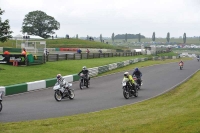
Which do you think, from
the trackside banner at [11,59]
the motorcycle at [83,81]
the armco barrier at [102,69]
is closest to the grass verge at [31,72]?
the trackside banner at [11,59]

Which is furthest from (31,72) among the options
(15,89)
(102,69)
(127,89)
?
(127,89)

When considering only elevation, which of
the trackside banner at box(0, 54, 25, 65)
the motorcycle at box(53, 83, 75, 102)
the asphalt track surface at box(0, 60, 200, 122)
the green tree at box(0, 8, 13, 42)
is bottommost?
the asphalt track surface at box(0, 60, 200, 122)

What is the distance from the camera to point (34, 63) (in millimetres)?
38344

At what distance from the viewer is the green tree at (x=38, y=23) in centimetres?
11894

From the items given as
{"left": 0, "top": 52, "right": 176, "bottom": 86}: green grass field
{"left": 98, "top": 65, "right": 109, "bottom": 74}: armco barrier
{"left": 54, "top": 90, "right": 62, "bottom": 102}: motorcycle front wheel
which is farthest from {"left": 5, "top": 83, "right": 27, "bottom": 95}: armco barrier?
{"left": 98, "top": 65, "right": 109, "bottom": 74}: armco barrier

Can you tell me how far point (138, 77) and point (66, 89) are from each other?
705 cm

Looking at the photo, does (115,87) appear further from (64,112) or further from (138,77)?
(64,112)

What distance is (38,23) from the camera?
120500mm

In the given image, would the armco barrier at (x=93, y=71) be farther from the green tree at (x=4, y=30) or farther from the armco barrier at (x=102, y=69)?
the green tree at (x=4, y=30)

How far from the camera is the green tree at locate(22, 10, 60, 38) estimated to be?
118938 millimetres

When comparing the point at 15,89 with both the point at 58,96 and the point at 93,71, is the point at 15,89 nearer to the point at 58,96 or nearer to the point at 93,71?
the point at 58,96

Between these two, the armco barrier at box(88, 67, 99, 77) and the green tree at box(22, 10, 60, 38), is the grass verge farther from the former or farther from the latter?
the green tree at box(22, 10, 60, 38)

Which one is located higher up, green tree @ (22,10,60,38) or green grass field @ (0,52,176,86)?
green tree @ (22,10,60,38)

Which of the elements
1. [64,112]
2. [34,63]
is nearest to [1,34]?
[34,63]
